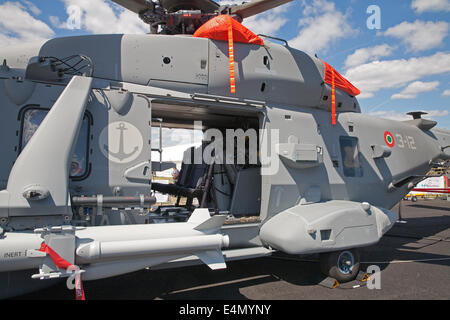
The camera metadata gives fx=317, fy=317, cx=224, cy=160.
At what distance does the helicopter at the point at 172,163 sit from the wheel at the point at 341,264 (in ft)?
0.06

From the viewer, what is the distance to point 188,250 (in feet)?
11.9

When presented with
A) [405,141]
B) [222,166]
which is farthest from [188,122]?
[405,141]

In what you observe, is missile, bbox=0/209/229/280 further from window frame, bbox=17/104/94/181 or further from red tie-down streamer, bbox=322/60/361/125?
red tie-down streamer, bbox=322/60/361/125

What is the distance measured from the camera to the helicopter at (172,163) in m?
3.29

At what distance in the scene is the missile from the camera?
3020mm

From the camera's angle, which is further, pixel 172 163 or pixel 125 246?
pixel 172 163

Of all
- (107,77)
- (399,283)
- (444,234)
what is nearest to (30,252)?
(107,77)

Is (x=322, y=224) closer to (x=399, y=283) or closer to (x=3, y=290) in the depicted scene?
(x=399, y=283)

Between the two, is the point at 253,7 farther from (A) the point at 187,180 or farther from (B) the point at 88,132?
(A) the point at 187,180

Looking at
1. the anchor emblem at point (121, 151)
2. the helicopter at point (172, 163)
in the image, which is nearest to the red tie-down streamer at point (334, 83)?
the helicopter at point (172, 163)

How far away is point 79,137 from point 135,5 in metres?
2.48

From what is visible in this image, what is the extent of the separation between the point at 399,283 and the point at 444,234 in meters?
5.19

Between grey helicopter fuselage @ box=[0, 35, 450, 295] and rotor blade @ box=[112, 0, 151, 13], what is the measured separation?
0.76 metres

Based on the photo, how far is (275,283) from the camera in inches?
190
